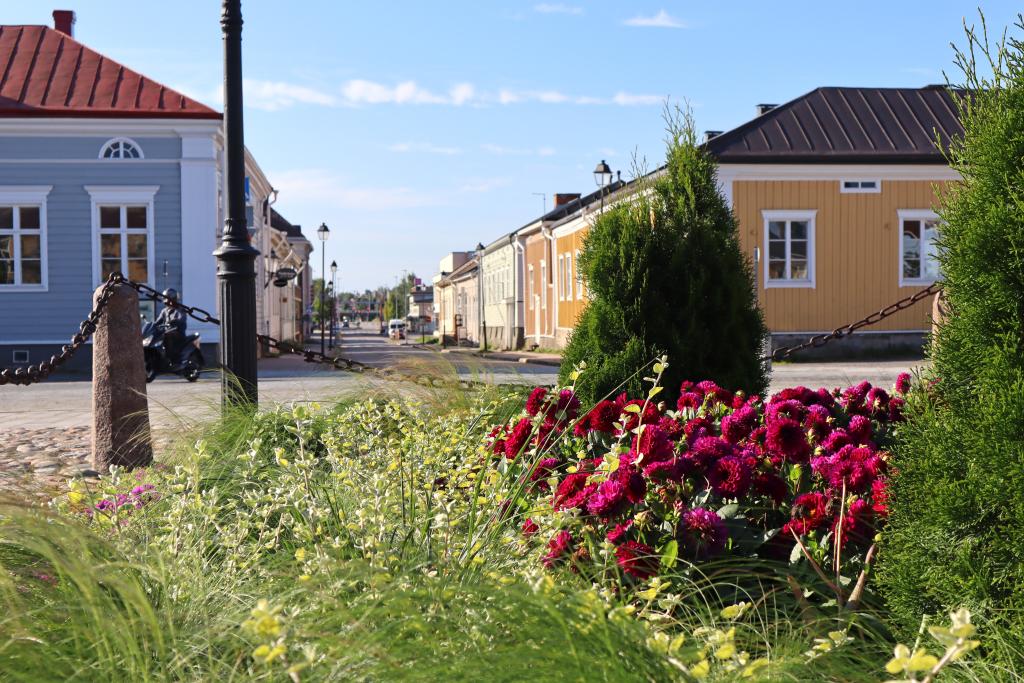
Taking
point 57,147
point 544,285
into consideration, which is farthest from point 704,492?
point 544,285

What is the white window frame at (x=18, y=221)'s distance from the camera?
68.0ft

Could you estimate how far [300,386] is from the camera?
1320 cm

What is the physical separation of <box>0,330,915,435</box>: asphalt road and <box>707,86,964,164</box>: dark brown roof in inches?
178

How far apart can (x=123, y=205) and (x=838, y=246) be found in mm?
15145

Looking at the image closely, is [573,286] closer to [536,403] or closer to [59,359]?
[59,359]

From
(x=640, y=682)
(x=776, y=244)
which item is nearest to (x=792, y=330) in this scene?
(x=776, y=244)

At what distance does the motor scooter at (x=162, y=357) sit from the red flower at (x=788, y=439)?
14130mm

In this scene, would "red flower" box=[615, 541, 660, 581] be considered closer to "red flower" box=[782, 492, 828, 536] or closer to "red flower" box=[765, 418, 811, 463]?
"red flower" box=[782, 492, 828, 536]

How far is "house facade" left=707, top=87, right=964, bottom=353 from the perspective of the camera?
20703 mm

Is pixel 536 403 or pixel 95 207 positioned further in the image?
pixel 95 207

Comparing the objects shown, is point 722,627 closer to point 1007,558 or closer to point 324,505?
point 1007,558

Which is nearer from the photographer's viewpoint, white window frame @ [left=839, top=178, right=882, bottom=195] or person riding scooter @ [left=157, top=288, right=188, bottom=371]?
person riding scooter @ [left=157, top=288, right=188, bottom=371]

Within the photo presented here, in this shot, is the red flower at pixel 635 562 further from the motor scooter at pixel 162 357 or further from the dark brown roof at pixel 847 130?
the dark brown roof at pixel 847 130

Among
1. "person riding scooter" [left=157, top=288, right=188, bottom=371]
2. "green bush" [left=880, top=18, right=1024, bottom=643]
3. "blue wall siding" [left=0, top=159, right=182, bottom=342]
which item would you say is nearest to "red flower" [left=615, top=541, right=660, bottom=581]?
"green bush" [left=880, top=18, right=1024, bottom=643]
